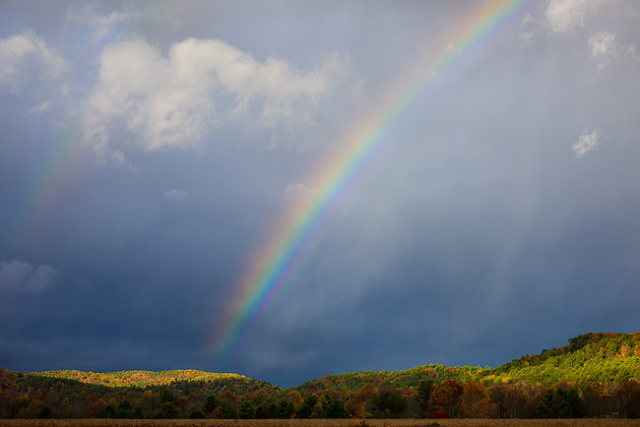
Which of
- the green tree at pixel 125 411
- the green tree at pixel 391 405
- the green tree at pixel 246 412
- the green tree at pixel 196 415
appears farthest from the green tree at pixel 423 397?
the green tree at pixel 125 411

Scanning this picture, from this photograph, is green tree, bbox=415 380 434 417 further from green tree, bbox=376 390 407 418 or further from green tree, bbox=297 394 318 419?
green tree, bbox=297 394 318 419

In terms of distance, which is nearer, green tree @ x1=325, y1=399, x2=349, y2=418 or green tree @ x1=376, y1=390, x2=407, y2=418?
green tree @ x1=325, y1=399, x2=349, y2=418

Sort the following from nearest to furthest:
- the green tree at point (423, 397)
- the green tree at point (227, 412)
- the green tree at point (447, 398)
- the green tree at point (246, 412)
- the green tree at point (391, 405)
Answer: the green tree at point (246, 412), the green tree at point (227, 412), the green tree at point (447, 398), the green tree at point (423, 397), the green tree at point (391, 405)

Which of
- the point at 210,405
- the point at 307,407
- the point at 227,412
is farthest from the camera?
the point at 210,405

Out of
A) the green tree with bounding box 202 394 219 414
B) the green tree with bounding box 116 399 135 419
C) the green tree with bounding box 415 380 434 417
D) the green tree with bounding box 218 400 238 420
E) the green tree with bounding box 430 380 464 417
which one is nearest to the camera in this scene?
the green tree with bounding box 116 399 135 419

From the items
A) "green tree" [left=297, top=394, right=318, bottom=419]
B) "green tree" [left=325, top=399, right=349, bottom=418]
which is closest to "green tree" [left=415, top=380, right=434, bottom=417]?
"green tree" [left=325, top=399, right=349, bottom=418]

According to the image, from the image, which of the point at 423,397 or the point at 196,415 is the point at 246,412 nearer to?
the point at 196,415

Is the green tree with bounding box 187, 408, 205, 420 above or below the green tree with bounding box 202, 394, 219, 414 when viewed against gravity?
below

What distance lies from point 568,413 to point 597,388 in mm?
26016

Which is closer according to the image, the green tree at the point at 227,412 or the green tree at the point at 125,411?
the green tree at the point at 125,411

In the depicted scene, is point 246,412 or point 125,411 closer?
point 125,411

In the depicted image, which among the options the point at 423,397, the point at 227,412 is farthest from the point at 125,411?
the point at 423,397

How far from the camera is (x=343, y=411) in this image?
160m

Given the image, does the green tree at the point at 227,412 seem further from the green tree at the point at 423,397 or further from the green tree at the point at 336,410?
the green tree at the point at 423,397
